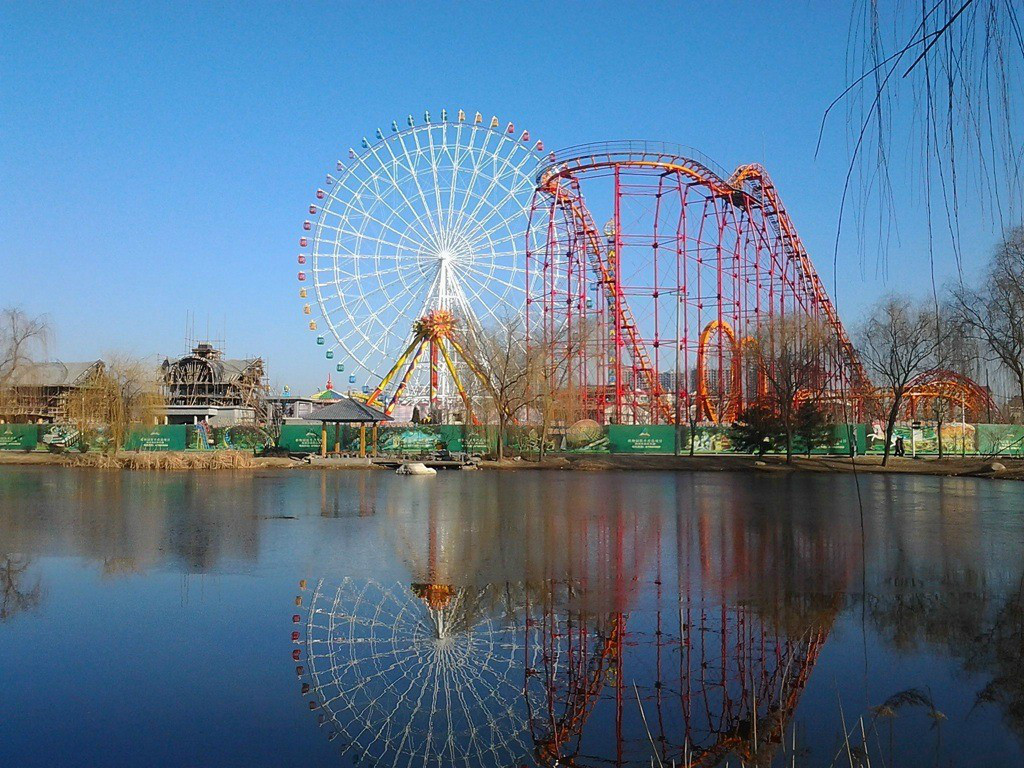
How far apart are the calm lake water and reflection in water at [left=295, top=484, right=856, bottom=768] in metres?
0.03

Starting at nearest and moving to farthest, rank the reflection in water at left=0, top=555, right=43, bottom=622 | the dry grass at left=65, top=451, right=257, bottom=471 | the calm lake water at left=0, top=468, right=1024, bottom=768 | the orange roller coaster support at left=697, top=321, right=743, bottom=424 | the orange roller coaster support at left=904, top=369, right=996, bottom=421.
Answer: the calm lake water at left=0, top=468, right=1024, bottom=768 < the reflection in water at left=0, top=555, right=43, bottom=622 < the dry grass at left=65, top=451, right=257, bottom=471 < the orange roller coaster support at left=697, top=321, right=743, bottom=424 < the orange roller coaster support at left=904, top=369, right=996, bottom=421

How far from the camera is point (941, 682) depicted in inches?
227

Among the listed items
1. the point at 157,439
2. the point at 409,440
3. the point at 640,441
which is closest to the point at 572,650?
the point at 640,441

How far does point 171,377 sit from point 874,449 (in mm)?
57113

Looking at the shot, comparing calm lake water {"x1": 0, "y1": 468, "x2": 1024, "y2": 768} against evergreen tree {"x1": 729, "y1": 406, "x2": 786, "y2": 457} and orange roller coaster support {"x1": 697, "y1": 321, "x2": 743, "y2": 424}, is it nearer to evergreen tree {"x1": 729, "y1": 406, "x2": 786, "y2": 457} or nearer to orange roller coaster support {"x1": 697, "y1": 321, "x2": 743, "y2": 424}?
evergreen tree {"x1": 729, "y1": 406, "x2": 786, "y2": 457}

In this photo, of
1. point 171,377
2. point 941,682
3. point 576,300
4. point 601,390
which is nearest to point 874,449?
point 601,390

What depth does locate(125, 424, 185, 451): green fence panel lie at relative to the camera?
133 feet

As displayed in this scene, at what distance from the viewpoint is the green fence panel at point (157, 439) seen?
4047 centimetres

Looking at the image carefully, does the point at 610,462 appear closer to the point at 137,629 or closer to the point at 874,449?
the point at 874,449

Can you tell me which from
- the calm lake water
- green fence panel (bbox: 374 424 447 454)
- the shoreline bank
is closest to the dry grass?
the shoreline bank

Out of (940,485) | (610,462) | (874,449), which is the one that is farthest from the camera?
(874,449)

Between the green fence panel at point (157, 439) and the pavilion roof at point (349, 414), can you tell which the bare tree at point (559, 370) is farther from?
the green fence panel at point (157, 439)

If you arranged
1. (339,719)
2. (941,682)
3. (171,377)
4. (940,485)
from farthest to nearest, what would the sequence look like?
(171,377)
(940,485)
(941,682)
(339,719)

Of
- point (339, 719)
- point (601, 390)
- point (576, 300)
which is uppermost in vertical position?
point (576, 300)
